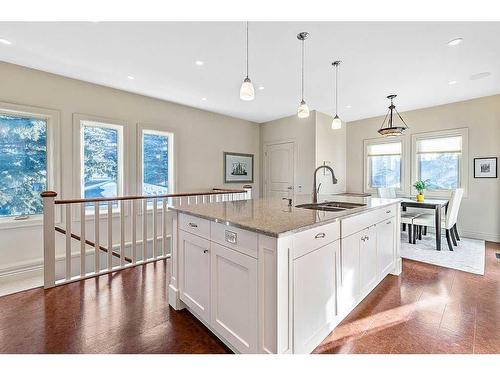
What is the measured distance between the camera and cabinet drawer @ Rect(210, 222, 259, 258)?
1406 millimetres

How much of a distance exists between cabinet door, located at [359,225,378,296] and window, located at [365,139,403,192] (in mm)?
3840

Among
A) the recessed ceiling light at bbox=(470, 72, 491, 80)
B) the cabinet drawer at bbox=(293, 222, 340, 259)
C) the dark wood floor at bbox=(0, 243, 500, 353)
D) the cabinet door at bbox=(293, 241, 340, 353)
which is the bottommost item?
the dark wood floor at bbox=(0, 243, 500, 353)

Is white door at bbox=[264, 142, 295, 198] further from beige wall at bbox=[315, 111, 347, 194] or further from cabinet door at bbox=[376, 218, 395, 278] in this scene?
cabinet door at bbox=[376, 218, 395, 278]

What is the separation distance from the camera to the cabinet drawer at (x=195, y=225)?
5.77 feet

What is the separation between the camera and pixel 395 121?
5.51 metres

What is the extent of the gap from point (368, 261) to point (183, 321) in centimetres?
164

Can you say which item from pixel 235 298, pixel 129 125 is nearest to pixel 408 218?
pixel 235 298

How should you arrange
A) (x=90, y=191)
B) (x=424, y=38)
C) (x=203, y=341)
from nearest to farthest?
1. (x=203, y=341)
2. (x=424, y=38)
3. (x=90, y=191)

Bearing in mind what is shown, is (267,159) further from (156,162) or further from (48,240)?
(48,240)

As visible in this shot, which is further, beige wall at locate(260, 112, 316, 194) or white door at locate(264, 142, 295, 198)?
white door at locate(264, 142, 295, 198)

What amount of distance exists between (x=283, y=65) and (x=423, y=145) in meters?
3.79

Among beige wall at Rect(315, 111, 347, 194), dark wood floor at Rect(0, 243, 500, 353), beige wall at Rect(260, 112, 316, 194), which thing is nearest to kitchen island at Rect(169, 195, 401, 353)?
dark wood floor at Rect(0, 243, 500, 353)
